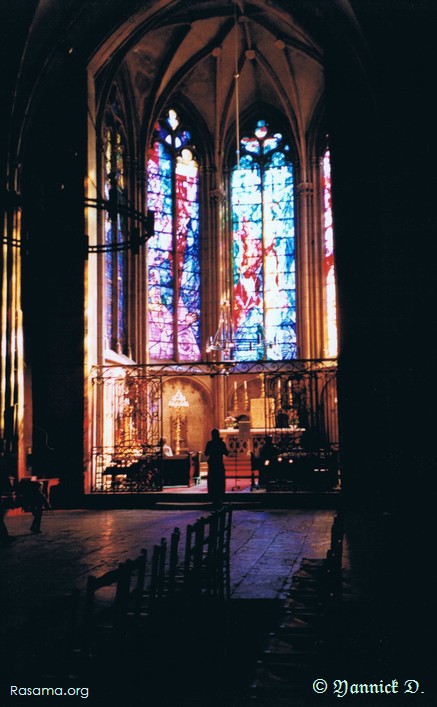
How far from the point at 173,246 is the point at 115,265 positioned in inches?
130

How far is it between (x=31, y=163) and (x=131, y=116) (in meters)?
6.40

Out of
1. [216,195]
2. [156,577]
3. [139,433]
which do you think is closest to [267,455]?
[139,433]

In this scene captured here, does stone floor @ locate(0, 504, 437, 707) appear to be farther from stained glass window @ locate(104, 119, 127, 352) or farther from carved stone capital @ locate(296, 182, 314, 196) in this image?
carved stone capital @ locate(296, 182, 314, 196)

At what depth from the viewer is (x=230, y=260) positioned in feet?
75.7

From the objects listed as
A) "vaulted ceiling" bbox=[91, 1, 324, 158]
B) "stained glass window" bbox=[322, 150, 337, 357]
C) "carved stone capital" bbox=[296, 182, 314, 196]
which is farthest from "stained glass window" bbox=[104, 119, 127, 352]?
"stained glass window" bbox=[322, 150, 337, 357]

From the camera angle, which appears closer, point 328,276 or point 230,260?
point 328,276

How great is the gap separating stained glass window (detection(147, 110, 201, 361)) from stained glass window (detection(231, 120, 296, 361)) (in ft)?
4.46

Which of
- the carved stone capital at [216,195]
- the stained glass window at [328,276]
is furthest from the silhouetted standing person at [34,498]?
the carved stone capital at [216,195]

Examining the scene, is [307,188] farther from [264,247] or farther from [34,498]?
[34,498]

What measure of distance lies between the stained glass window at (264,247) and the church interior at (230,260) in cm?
7

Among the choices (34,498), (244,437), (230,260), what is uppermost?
(230,260)

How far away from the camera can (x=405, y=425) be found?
867 centimetres

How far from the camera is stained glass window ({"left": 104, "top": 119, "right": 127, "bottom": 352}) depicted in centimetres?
1898

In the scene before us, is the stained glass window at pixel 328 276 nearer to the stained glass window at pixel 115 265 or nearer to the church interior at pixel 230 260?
the church interior at pixel 230 260
